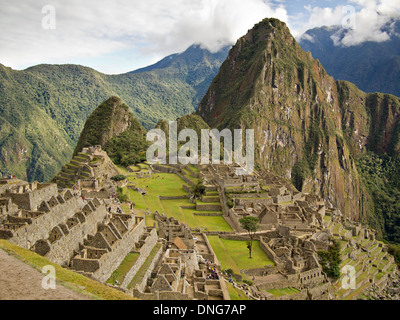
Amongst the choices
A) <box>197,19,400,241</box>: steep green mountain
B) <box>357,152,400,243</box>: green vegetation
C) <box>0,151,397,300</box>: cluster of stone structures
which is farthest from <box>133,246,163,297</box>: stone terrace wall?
<box>197,19,400,241</box>: steep green mountain

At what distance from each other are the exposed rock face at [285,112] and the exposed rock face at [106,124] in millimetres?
45429

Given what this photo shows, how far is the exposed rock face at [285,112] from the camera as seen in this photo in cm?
14600

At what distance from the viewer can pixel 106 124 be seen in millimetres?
90125

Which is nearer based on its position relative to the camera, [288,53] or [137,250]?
[137,250]

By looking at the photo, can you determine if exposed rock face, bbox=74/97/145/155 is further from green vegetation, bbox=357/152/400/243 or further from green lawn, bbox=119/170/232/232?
green vegetation, bbox=357/152/400/243

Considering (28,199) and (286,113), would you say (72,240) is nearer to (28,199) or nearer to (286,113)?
(28,199)

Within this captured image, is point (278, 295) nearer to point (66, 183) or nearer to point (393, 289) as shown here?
point (393, 289)

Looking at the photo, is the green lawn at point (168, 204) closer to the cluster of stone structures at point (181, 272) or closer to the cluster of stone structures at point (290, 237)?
the cluster of stone structures at point (290, 237)

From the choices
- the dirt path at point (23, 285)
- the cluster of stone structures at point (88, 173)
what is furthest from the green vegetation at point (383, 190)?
the dirt path at point (23, 285)
